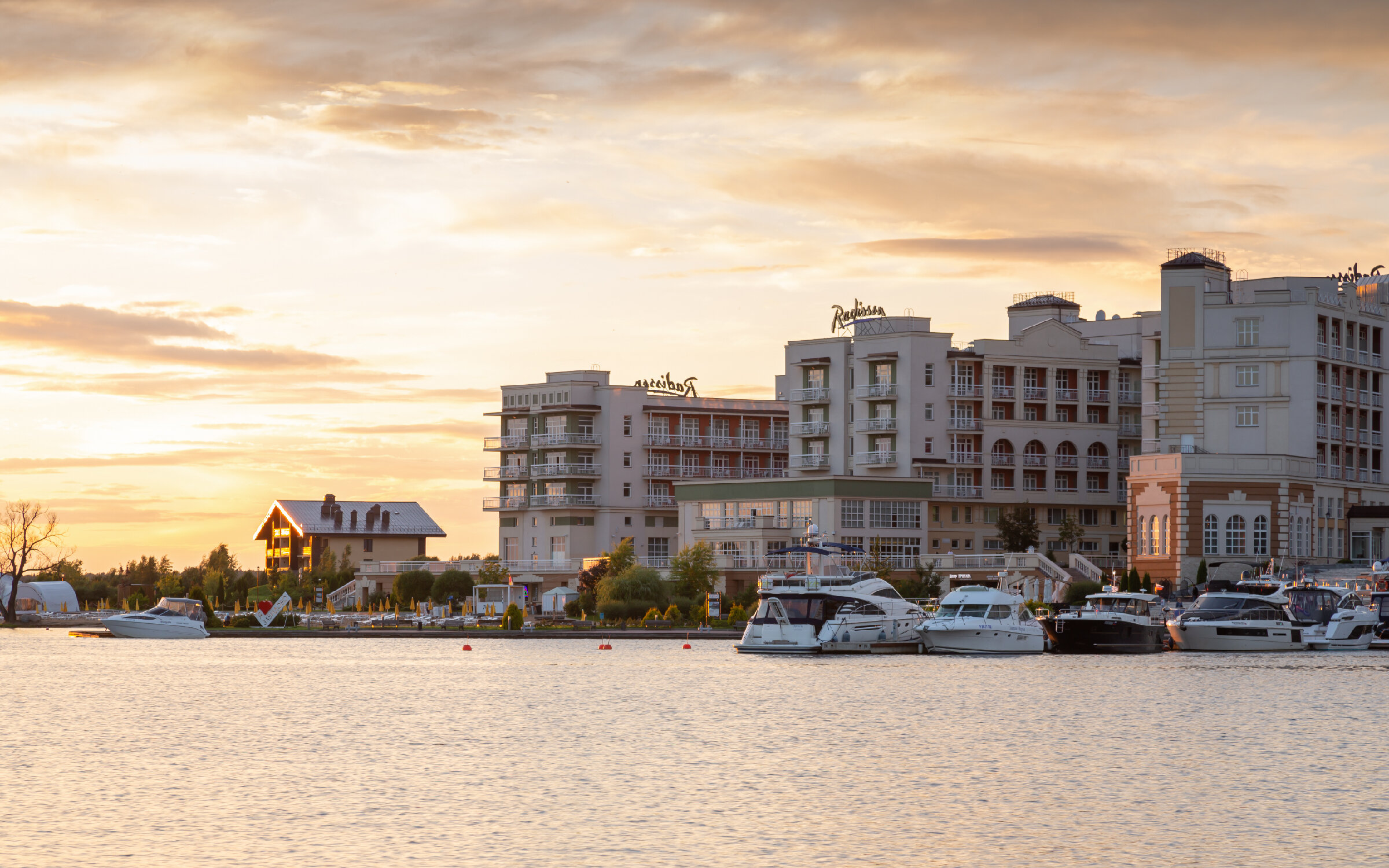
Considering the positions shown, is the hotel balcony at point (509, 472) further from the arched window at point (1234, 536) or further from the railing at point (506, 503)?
the arched window at point (1234, 536)

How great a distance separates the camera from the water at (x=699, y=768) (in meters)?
32.6

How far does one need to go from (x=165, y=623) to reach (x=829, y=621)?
52.8 metres

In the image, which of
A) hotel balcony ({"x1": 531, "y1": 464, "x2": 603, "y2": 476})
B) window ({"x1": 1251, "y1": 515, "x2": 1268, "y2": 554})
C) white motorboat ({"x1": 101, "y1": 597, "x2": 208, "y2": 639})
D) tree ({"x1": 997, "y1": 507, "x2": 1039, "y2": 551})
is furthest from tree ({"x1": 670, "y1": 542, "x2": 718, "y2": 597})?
hotel balcony ({"x1": 531, "y1": 464, "x2": 603, "y2": 476})

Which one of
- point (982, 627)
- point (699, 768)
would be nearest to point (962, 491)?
point (982, 627)

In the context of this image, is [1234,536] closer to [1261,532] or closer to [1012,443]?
[1261,532]

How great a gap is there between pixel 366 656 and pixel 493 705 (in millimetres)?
37055

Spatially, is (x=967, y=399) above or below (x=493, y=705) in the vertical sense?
above

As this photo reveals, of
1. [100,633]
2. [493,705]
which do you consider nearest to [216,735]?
[493,705]

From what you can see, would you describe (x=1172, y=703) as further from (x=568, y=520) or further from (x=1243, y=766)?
(x=568, y=520)

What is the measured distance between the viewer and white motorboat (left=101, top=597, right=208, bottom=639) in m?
123

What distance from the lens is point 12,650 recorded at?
10656cm

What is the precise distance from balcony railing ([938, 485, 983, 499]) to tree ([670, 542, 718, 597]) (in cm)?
2891

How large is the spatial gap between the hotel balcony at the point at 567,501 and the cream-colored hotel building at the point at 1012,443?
0.69 ft

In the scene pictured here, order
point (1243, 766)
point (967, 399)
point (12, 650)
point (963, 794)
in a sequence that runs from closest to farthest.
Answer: point (963, 794), point (1243, 766), point (12, 650), point (967, 399)
